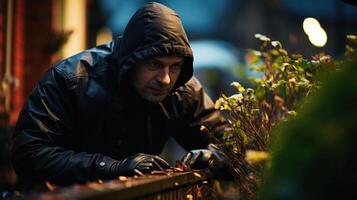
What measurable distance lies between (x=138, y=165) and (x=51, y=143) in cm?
78

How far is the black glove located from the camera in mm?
3320

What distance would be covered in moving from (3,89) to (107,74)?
2386 millimetres

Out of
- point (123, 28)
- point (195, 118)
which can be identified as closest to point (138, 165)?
point (195, 118)

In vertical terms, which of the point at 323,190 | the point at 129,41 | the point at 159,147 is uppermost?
the point at 323,190

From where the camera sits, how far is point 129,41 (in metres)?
4.08

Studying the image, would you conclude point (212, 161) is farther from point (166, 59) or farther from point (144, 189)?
point (144, 189)

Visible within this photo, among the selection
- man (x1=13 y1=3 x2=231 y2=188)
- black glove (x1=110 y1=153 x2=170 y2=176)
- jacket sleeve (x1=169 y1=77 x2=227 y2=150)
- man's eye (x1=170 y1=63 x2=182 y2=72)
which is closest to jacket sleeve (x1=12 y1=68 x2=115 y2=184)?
man (x1=13 y1=3 x2=231 y2=188)

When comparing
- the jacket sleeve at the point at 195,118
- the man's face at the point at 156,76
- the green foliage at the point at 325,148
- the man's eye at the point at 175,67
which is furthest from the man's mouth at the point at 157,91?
the green foliage at the point at 325,148

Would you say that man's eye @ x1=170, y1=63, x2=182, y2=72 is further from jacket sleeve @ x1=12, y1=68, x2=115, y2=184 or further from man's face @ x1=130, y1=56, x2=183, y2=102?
jacket sleeve @ x1=12, y1=68, x2=115, y2=184

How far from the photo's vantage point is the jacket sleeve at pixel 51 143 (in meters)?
3.65

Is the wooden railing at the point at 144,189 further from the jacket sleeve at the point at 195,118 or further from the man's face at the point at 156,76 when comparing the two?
the jacket sleeve at the point at 195,118

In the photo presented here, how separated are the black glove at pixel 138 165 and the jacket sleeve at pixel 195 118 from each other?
1.03 meters

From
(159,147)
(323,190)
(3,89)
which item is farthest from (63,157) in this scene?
(3,89)

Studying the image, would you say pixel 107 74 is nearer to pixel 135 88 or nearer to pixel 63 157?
pixel 135 88
